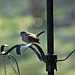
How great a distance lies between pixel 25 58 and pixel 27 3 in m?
1.00

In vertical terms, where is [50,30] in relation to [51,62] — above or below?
above

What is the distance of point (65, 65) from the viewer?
386 cm

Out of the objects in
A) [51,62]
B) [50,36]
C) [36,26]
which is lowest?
[51,62]

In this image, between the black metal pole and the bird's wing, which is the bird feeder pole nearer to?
the black metal pole

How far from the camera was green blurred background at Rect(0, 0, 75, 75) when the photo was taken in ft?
11.7

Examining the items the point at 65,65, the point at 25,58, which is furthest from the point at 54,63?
the point at 65,65

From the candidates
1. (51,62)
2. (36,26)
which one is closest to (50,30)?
(51,62)

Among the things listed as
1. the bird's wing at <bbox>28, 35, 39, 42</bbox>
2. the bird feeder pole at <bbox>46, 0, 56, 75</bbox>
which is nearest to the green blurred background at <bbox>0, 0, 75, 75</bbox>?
the bird's wing at <bbox>28, 35, 39, 42</bbox>

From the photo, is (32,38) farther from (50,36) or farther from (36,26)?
(36,26)

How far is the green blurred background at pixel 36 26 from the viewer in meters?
3.57

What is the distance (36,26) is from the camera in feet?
12.5

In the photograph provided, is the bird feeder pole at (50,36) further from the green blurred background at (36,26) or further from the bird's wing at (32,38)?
the green blurred background at (36,26)

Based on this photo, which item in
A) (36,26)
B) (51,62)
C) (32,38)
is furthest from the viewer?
(36,26)

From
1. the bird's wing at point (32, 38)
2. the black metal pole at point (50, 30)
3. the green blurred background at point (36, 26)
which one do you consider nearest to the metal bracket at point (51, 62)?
the black metal pole at point (50, 30)
